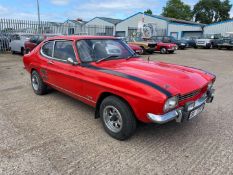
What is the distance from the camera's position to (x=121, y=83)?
3.07 meters

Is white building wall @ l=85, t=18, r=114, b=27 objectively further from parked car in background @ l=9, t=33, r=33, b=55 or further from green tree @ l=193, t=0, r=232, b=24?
green tree @ l=193, t=0, r=232, b=24

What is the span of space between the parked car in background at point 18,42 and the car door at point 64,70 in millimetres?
10187

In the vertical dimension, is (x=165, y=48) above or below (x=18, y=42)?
below

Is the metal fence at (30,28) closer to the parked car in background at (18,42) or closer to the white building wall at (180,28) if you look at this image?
the parked car in background at (18,42)

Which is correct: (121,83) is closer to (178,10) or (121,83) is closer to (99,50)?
(99,50)

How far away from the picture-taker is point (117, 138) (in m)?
3.35

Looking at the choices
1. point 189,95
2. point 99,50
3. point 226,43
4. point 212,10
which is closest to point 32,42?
point 99,50

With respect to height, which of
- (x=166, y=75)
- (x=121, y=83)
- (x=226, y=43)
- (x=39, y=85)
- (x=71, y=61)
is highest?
(x=226, y=43)

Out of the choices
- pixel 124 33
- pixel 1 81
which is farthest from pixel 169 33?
pixel 1 81

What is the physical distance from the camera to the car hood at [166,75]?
298 centimetres

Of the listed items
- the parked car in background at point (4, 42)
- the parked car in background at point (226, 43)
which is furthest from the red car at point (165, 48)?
the parked car in background at point (4, 42)

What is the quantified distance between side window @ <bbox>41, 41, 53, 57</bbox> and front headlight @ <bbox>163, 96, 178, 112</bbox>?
306cm

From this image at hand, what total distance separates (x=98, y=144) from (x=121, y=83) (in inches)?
40.3

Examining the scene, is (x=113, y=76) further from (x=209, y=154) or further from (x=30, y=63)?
(x=30, y=63)
